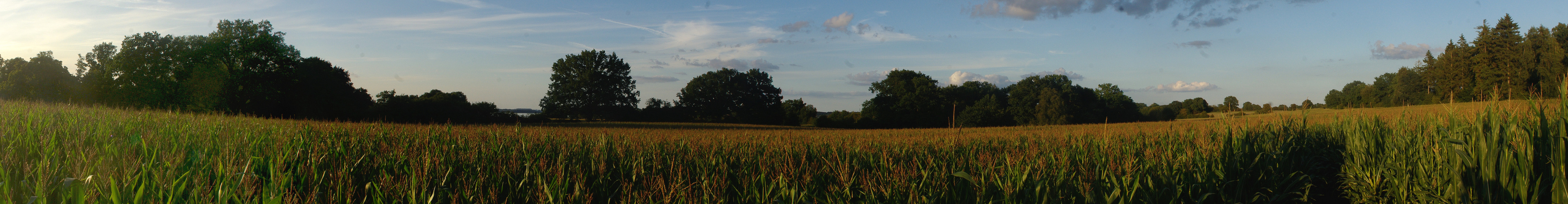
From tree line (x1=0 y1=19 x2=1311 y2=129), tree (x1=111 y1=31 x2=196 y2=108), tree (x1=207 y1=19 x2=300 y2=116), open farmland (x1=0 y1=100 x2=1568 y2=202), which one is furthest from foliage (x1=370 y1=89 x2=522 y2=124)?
open farmland (x1=0 y1=100 x2=1568 y2=202)

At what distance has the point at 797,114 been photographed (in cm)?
5641

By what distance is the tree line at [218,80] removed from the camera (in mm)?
28406

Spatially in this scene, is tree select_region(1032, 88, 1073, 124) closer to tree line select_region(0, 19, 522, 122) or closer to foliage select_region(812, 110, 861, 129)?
foliage select_region(812, 110, 861, 129)

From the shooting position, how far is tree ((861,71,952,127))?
1897 inches

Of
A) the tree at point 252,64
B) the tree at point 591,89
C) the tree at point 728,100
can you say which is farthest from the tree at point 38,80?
the tree at point 728,100

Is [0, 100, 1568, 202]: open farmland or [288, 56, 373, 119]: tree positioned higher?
[288, 56, 373, 119]: tree

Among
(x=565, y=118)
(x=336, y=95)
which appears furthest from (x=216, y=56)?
(x=565, y=118)

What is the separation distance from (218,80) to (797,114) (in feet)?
129

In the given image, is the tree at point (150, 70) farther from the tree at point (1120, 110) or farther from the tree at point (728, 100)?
the tree at point (1120, 110)

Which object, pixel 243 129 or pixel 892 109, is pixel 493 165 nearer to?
pixel 243 129

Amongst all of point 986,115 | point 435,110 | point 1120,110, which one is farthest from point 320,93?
point 1120,110

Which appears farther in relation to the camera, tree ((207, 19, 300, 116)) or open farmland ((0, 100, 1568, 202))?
tree ((207, 19, 300, 116))

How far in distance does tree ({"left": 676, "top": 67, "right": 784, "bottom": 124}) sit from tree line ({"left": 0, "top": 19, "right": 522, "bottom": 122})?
2008cm

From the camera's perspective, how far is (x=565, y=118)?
1742 inches
